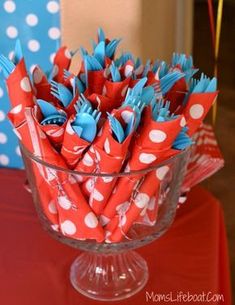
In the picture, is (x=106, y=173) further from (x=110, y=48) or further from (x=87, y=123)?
(x=110, y=48)

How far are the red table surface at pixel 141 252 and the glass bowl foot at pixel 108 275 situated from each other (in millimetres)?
12

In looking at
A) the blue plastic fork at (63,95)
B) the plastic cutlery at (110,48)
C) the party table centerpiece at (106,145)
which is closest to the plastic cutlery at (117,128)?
the party table centerpiece at (106,145)

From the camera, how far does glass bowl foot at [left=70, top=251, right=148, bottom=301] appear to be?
0.87 m

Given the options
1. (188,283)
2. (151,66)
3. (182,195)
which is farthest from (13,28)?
(188,283)

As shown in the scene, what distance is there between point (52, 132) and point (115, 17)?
379 millimetres

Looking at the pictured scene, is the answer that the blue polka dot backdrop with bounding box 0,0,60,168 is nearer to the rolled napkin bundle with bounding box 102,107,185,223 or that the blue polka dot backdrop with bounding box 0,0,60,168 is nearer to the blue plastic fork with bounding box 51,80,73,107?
the blue plastic fork with bounding box 51,80,73,107

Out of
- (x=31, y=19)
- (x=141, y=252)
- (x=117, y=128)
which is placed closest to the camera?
(x=117, y=128)

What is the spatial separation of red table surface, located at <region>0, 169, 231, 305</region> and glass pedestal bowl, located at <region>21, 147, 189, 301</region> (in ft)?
0.06

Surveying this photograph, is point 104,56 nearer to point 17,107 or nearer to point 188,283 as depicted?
point 17,107

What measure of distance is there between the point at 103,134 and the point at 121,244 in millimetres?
176

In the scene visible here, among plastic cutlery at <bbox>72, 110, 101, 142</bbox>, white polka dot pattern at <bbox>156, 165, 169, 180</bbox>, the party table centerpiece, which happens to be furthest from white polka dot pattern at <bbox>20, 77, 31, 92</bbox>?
white polka dot pattern at <bbox>156, 165, 169, 180</bbox>

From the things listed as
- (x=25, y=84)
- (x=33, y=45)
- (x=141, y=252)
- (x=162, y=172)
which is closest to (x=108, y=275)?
(x=141, y=252)

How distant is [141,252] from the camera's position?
957mm

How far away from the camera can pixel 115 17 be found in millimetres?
1047
